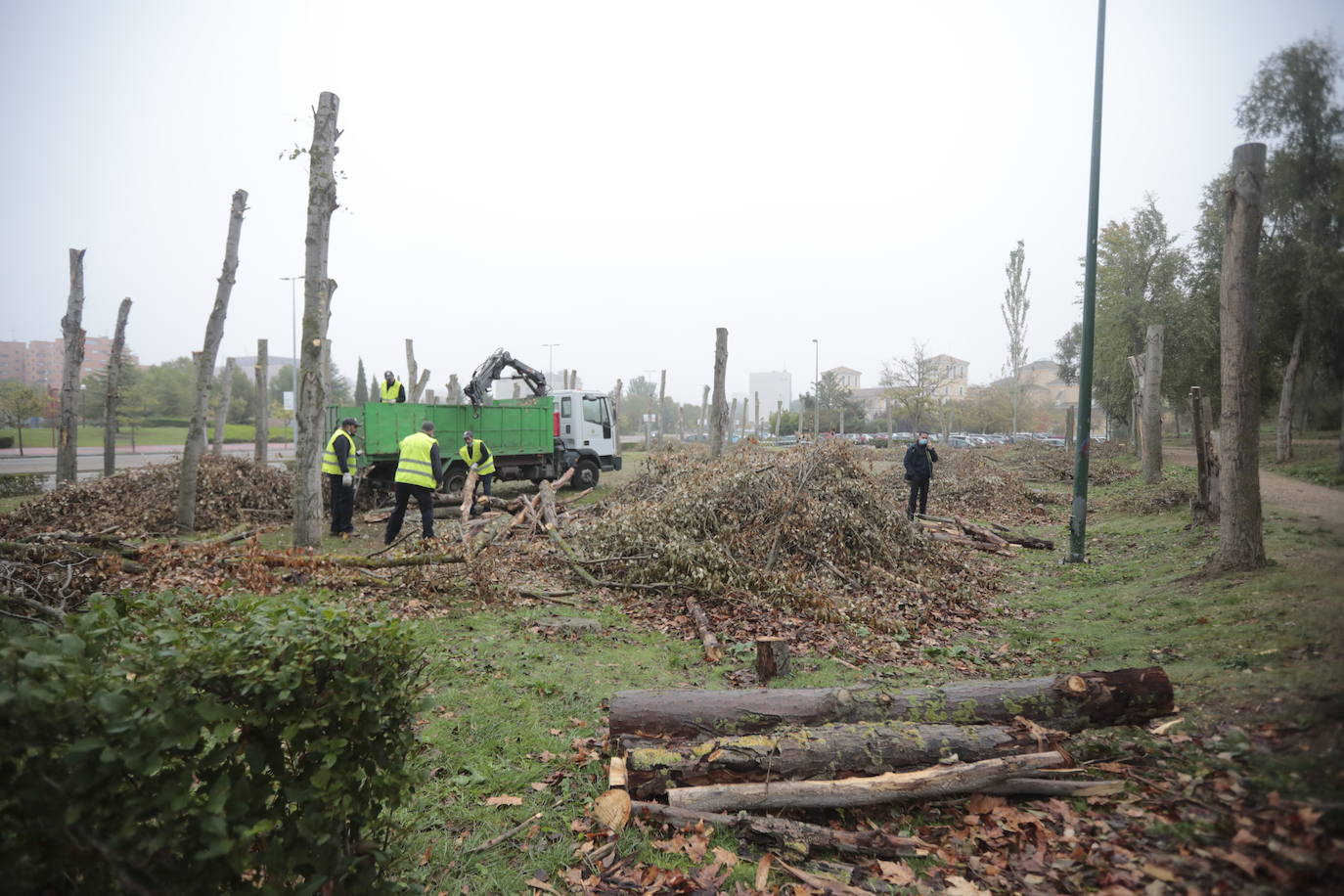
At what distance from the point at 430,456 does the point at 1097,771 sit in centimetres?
939

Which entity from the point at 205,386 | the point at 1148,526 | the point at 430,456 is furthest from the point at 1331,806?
the point at 205,386

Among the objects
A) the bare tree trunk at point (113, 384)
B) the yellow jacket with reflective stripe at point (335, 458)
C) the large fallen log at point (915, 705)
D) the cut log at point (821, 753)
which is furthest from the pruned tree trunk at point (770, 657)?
the bare tree trunk at point (113, 384)

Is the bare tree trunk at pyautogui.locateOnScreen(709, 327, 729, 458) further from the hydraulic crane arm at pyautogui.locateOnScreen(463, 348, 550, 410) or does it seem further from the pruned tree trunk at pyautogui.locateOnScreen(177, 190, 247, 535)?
the pruned tree trunk at pyautogui.locateOnScreen(177, 190, 247, 535)

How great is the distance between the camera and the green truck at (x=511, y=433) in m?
14.4

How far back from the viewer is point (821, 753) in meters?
3.61

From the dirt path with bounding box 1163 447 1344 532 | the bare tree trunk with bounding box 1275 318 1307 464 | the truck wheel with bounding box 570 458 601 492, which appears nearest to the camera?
the dirt path with bounding box 1163 447 1344 532

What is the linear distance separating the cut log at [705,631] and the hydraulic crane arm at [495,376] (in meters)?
10.1

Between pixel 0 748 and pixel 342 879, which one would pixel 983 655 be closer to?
pixel 342 879

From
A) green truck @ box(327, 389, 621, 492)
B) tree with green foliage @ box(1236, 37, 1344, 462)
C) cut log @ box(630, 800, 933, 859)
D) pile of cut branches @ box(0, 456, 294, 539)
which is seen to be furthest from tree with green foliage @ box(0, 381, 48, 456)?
tree with green foliage @ box(1236, 37, 1344, 462)

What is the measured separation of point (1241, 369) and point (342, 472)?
12393 millimetres

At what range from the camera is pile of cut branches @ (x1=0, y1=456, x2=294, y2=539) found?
35.7 ft

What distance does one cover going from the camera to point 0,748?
166 cm

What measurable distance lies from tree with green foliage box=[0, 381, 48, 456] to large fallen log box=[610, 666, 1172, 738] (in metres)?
18.2

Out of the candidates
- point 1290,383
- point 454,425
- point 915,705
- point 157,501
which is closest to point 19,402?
point 157,501
